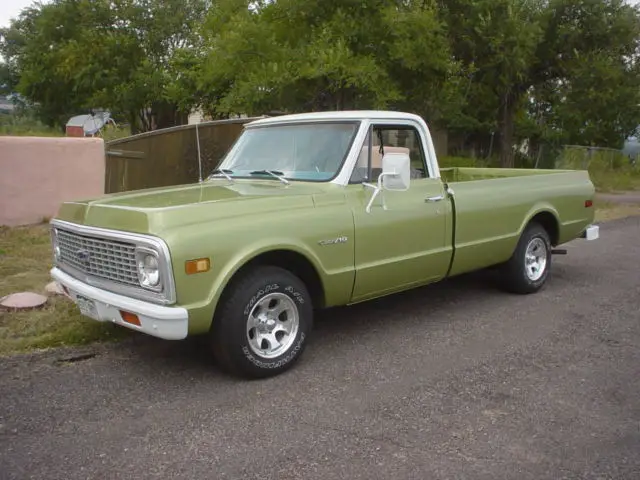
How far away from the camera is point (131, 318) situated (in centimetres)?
403

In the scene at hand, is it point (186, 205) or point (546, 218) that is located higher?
point (186, 205)

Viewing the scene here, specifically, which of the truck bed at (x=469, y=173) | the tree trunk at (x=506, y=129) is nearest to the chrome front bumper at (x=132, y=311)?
the truck bed at (x=469, y=173)

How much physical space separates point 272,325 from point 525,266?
3.19 meters

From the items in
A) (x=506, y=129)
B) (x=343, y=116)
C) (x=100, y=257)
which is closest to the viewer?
(x=100, y=257)

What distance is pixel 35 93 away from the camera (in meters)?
26.5

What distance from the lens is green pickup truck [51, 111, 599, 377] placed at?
3945 mm

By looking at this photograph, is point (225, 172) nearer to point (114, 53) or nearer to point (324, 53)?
point (324, 53)

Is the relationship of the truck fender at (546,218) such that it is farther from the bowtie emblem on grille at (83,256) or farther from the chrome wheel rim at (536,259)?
the bowtie emblem on grille at (83,256)

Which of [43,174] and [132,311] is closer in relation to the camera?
[132,311]

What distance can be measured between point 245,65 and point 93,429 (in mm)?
11228

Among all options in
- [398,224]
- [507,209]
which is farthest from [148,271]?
[507,209]

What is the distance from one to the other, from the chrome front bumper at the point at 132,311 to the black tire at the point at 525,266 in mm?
3733

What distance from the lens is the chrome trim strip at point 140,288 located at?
3777 mm

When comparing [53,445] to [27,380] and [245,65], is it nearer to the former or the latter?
[27,380]
